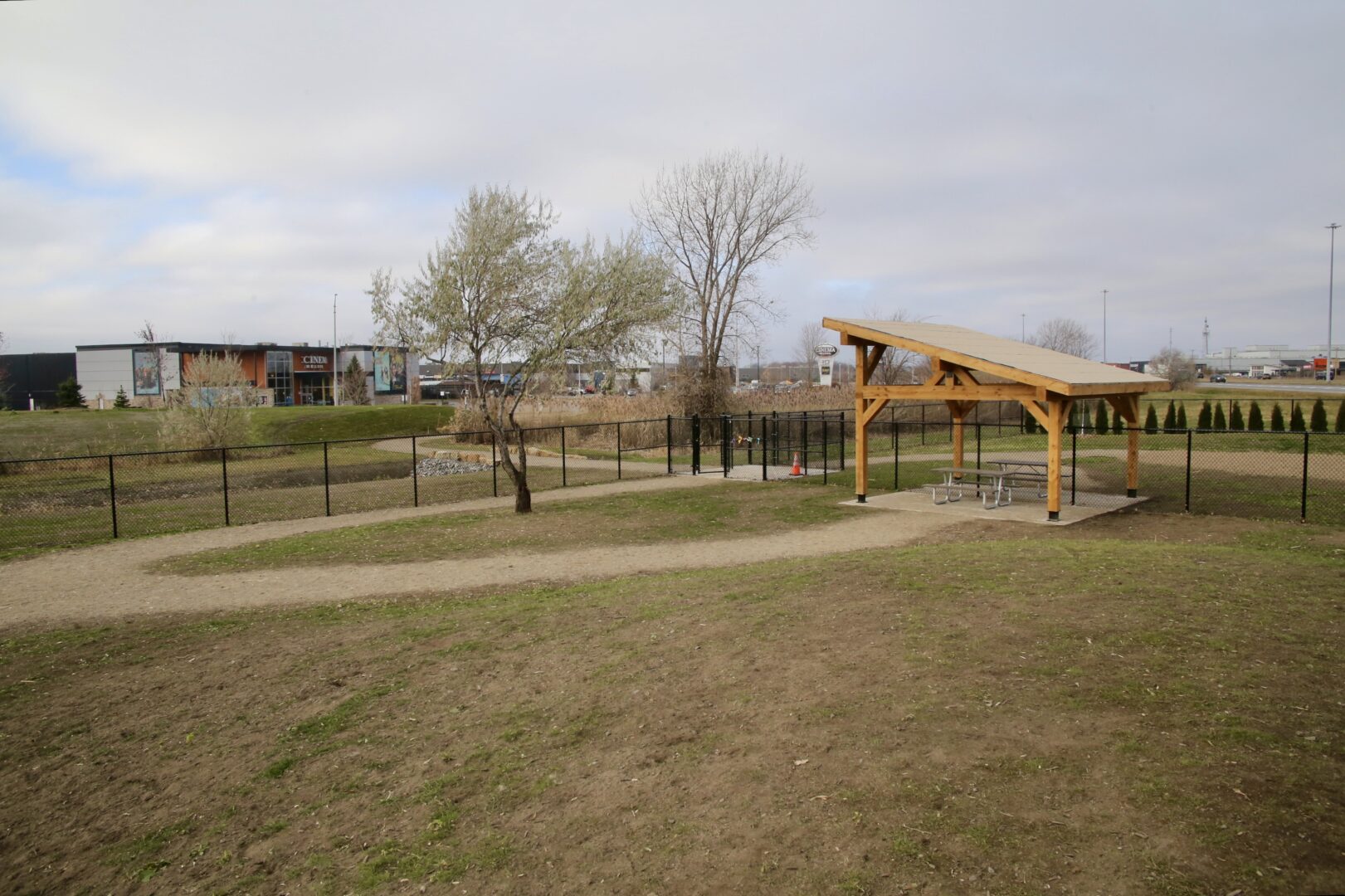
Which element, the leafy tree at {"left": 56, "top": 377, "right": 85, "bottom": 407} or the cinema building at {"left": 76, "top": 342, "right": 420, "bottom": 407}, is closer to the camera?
the leafy tree at {"left": 56, "top": 377, "right": 85, "bottom": 407}

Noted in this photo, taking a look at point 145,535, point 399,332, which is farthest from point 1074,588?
point 145,535

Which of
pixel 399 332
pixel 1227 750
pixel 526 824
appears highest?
pixel 399 332

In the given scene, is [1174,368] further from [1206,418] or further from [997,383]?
[997,383]

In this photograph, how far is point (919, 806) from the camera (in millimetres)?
4410

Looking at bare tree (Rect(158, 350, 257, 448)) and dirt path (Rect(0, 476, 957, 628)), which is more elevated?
bare tree (Rect(158, 350, 257, 448))

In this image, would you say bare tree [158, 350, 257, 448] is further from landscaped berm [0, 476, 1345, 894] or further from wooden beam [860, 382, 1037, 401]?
wooden beam [860, 382, 1037, 401]

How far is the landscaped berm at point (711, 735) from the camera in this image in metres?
4.15

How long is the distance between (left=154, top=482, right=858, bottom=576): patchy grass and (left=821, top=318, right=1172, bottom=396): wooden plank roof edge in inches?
139

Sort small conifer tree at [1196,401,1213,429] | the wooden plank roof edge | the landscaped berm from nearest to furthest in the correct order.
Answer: the landscaped berm, the wooden plank roof edge, small conifer tree at [1196,401,1213,429]

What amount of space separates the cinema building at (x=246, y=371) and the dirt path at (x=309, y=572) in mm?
56780

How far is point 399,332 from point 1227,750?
50.0 ft


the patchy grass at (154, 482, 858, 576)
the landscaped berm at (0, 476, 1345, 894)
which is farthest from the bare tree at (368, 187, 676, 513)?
the landscaped berm at (0, 476, 1345, 894)

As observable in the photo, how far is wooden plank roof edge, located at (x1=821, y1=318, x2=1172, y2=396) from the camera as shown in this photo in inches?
576

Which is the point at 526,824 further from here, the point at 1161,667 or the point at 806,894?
the point at 1161,667
